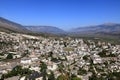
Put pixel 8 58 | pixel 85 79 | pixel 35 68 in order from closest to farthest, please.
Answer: pixel 85 79, pixel 35 68, pixel 8 58

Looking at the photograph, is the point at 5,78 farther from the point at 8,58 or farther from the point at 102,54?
the point at 102,54

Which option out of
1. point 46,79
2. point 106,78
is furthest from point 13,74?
point 106,78

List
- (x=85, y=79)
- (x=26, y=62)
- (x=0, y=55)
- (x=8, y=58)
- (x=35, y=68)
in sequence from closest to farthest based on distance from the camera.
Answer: (x=85, y=79) → (x=35, y=68) → (x=26, y=62) → (x=8, y=58) → (x=0, y=55)

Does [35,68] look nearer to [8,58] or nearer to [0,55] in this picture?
[8,58]

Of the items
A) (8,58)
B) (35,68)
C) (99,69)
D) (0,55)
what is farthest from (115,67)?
(0,55)

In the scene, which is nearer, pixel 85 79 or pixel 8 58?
pixel 85 79

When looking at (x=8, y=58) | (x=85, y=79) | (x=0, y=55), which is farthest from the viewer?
(x=0, y=55)

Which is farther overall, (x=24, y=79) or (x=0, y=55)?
(x=0, y=55)

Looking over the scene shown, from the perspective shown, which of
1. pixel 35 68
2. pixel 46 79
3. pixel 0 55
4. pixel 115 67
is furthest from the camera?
pixel 0 55
